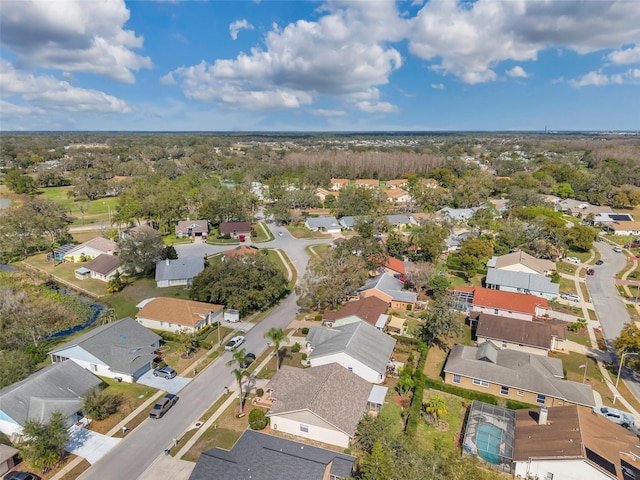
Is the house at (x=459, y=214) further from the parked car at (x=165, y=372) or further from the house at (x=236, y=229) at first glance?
the parked car at (x=165, y=372)

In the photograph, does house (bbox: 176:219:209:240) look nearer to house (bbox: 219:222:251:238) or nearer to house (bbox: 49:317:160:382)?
house (bbox: 219:222:251:238)

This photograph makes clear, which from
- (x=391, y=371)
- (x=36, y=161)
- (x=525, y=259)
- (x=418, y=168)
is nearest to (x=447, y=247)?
(x=525, y=259)

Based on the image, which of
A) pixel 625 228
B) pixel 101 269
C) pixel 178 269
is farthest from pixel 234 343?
pixel 625 228

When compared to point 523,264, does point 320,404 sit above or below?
above

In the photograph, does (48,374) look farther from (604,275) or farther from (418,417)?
(604,275)

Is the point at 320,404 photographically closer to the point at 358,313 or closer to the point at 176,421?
the point at 176,421
